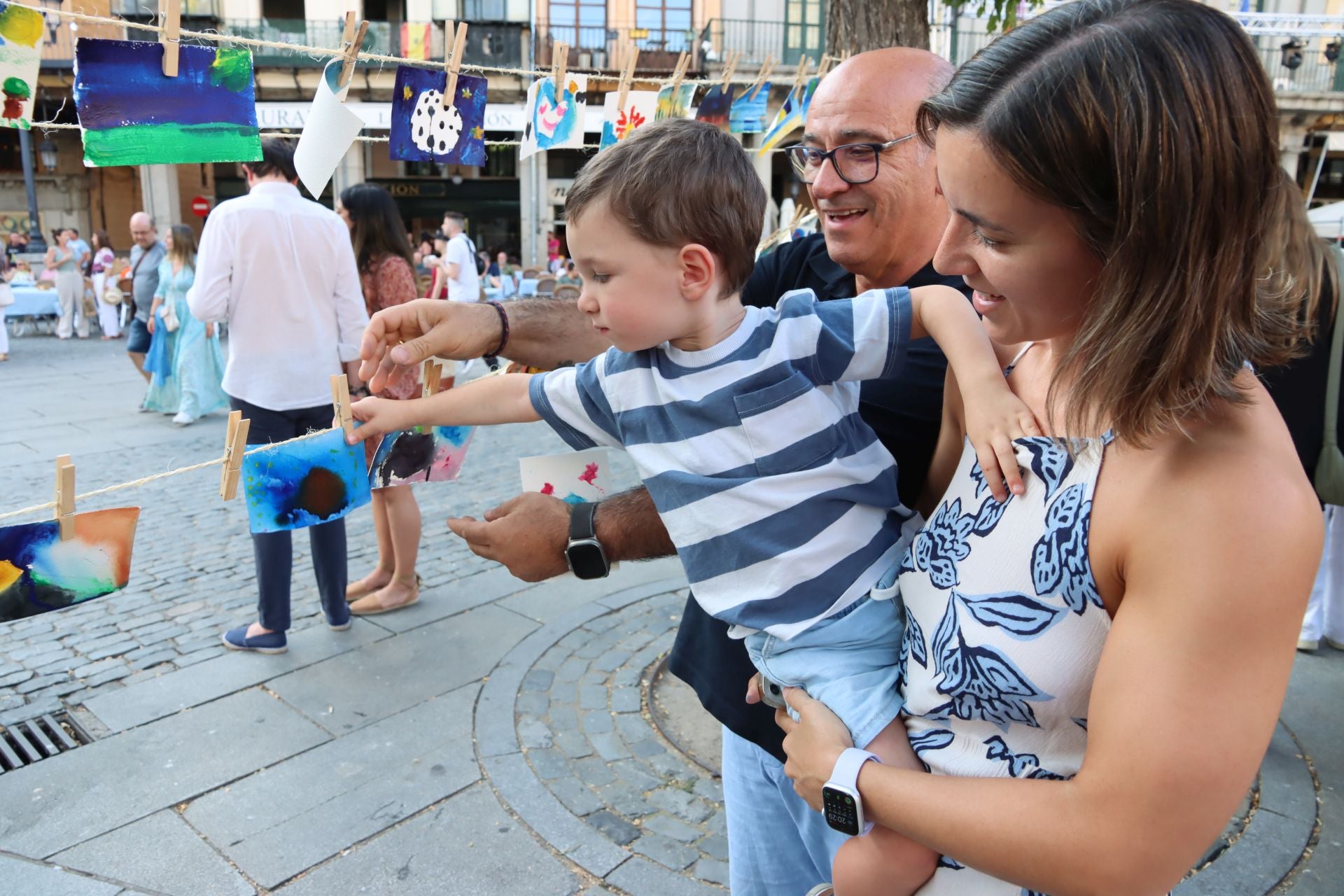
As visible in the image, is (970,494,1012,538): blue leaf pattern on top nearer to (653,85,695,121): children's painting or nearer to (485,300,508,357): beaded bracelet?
(485,300,508,357): beaded bracelet

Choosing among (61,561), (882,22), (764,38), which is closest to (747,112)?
(882,22)

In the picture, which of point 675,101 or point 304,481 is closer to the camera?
point 304,481

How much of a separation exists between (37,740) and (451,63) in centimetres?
281

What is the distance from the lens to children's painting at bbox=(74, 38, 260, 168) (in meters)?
2.19

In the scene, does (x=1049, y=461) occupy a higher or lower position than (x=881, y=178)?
lower

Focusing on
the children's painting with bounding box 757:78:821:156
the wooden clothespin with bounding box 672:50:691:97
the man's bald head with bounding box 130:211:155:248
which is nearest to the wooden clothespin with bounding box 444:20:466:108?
the wooden clothespin with bounding box 672:50:691:97

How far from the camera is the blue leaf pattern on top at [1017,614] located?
1.02m

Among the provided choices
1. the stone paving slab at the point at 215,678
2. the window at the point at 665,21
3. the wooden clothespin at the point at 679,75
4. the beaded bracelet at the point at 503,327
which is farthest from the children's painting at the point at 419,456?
the window at the point at 665,21

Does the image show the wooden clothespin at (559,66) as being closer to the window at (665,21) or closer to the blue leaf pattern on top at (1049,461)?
the blue leaf pattern on top at (1049,461)

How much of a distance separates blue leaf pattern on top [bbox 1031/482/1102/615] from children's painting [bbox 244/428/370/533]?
1637 mm

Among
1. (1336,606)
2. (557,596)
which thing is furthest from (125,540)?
(1336,606)

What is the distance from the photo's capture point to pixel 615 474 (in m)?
6.91

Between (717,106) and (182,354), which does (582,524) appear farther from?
(182,354)

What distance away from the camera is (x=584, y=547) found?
76.2 inches
